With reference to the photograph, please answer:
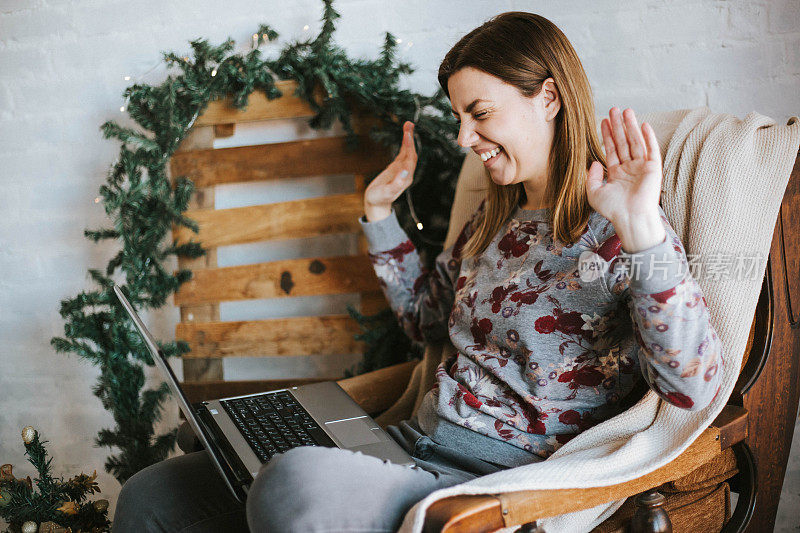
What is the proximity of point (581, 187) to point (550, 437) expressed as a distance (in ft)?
1.34

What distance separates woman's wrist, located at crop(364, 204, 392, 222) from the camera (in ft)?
4.83

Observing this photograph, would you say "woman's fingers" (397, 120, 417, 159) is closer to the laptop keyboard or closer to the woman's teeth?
the woman's teeth

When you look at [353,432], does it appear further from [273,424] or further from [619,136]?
[619,136]

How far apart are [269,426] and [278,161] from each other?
788mm

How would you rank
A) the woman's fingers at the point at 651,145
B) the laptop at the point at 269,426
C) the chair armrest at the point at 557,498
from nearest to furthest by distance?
the chair armrest at the point at 557,498, the woman's fingers at the point at 651,145, the laptop at the point at 269,426

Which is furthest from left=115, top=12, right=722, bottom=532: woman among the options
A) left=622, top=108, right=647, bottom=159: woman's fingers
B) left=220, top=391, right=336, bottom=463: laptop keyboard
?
left=220, top=391, right=336, bottom=463: laptop keyboard

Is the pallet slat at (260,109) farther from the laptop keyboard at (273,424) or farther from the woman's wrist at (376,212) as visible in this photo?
the laptop keyboard at (273,424)

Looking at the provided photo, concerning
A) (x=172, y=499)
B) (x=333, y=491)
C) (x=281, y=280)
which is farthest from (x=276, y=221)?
(x=333, y=491)

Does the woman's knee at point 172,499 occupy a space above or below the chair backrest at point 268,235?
below

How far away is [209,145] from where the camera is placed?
174 cm

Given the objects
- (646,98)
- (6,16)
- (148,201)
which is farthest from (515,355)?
(6,16)

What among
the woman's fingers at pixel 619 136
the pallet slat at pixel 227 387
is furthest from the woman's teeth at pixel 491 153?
the pallet slat at pixel 227 387

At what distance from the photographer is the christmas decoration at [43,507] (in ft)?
4.79

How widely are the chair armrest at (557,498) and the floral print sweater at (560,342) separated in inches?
3.6
